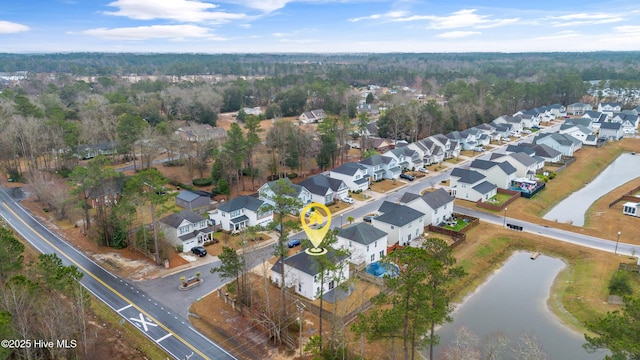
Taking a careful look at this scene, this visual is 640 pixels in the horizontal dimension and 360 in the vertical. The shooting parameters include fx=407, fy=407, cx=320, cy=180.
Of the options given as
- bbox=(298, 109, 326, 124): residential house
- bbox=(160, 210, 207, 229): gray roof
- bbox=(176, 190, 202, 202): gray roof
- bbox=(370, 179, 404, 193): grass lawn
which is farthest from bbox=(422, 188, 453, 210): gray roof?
bbox=(298, 109, 326, 124): residential house

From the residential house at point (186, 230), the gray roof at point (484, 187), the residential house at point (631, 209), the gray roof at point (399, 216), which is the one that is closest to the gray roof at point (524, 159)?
the gray roof at point (484, 187)

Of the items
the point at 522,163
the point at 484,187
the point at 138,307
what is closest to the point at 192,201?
the point at 138,307

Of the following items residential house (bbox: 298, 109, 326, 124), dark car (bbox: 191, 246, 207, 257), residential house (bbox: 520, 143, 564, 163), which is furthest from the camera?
residential house (bbox: 298, 109, 326, 124)

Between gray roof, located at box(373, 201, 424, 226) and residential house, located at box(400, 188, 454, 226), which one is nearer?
gray roof, located at box(373, 201, 424, 226)

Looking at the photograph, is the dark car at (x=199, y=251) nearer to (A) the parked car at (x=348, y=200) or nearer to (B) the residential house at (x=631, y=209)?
(A) the parked car at (x=348, y=200)

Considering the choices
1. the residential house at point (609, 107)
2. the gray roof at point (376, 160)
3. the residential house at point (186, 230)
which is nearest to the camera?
the residential house at point (186, 230)

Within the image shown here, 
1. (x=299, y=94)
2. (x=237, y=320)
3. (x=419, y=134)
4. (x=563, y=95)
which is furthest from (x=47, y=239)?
(x=563, y=95)

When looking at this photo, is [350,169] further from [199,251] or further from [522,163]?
[522,163]

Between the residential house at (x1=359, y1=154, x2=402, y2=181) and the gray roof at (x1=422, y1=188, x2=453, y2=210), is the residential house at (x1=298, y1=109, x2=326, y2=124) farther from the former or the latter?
the gray roof at (x1=422, y1=188, x2=453, y2=210)
